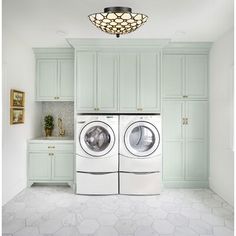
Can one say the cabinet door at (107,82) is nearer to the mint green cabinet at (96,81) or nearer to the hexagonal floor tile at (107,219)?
the mint green cabinet at (96,81)

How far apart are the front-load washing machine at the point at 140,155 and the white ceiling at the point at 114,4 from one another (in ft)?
4.42

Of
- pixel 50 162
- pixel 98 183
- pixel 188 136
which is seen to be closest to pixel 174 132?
pixel 188 136

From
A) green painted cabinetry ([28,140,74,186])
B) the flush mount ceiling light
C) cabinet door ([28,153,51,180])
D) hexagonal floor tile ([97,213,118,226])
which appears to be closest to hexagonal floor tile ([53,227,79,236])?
hexagonal floor tile ([97,213,118,226])

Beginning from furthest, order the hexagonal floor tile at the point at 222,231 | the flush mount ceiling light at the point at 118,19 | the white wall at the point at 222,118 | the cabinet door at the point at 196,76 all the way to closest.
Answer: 1. the cabinet door at the point at 196,76
2. the white wall at the point at 222,118
3. the hexagonal floor tile at the point at 222,231
4. the flush mount ceiling light at the point at 118,19

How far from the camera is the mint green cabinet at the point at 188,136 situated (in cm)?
453

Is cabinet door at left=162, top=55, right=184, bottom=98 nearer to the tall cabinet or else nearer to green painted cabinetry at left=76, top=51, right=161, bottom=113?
the tall cabinet

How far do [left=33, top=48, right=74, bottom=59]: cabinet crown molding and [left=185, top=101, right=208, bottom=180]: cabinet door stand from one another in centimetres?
226

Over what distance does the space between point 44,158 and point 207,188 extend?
2.83 metres

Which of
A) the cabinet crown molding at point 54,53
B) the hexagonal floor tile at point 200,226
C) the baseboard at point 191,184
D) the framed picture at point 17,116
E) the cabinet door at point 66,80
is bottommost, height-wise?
the hexagonal floor tile at point 200,226

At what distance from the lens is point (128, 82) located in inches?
170

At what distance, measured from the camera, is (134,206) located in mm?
3648

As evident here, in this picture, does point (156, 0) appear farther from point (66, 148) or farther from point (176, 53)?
point (66, 148)

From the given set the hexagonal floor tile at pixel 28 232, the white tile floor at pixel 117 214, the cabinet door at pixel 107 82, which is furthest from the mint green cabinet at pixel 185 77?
the hexagonal floor tile at pixel 28 232

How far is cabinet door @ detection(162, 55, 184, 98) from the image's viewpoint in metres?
4.53
